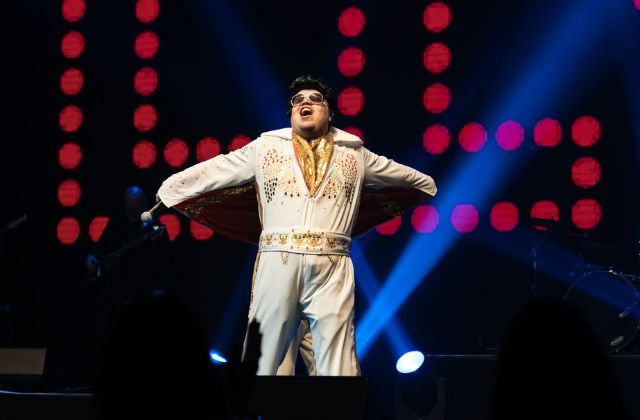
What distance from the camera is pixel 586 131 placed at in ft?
25.0

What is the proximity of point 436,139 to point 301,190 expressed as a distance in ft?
10.3

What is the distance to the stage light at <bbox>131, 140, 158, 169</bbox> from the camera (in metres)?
8.64

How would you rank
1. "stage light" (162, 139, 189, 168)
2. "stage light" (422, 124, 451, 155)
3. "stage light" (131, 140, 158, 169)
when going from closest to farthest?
1. "stage light" (422, 124, 451, 155)
2. "stage light" (162, 139, 189, 168)
3. "stage light" (131, 140, 158, 169)

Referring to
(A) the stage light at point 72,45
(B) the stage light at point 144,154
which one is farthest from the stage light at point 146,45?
(B) the stage light at point 144,154

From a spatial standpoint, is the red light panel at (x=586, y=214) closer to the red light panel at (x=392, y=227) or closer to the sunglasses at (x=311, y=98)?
the red light panel at (x=392, y=227)

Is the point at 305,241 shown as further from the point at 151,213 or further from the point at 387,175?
the point at 151,213

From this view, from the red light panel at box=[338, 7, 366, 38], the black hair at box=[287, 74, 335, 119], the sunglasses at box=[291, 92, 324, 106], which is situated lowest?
the sunglasses at box=[291, 92, 324, 106]

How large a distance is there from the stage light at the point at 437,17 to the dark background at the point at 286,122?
0.07 m

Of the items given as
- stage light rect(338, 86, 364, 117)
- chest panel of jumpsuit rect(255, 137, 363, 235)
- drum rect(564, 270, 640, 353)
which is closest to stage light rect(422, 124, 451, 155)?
stage light rect(338, 86, 364, 117)

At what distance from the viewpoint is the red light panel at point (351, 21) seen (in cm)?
815

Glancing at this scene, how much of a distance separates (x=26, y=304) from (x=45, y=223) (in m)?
0.78

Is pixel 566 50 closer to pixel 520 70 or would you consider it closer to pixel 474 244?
pixel 520 70

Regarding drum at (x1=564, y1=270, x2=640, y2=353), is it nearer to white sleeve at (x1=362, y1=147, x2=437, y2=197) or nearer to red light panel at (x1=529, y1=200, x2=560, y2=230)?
red light panel at (x1=529, y1=200, x2=560, y2=230)

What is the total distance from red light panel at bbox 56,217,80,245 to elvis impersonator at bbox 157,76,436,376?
3640 millimetres
